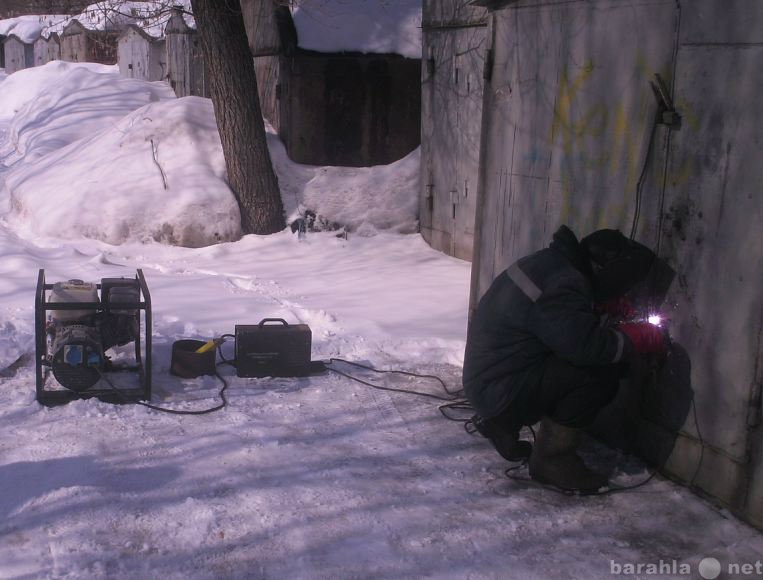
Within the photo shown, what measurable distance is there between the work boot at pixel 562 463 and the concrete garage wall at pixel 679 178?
1.57 ft

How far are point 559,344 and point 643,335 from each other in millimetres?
489

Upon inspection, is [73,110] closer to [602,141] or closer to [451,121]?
[451,121]

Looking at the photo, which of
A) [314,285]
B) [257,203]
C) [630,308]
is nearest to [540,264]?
[630,308]

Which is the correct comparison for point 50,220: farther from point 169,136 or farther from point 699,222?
point 699,222

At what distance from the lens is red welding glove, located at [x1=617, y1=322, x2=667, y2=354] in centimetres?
423

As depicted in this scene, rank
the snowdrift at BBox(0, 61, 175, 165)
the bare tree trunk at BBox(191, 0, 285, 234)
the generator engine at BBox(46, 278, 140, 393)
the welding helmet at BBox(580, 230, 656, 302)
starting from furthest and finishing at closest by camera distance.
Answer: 1. the snowdrift at BBox(0, 61, 175, 165)
2. the bare tree trunk at BBox(191, 0, 285, 234)
3. the generator engine at BBox(46, 278, 140, 393)
4. the welding helmet at BBox(580, 230, 656, 302)

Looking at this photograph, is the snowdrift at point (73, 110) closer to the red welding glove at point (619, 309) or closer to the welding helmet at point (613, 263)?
the red welding glove at point (619, 309)

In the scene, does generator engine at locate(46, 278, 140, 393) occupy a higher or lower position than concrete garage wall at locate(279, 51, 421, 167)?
lower

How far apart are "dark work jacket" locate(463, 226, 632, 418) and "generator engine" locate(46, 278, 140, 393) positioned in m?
2.27

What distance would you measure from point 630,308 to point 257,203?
688 cm

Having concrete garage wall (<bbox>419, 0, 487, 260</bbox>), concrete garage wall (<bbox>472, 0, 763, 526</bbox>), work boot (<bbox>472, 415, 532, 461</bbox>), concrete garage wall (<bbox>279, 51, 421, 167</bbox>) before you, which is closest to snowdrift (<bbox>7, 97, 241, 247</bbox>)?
concrete garage wall (<bbox>279, 51, 421, 167</bbox>)

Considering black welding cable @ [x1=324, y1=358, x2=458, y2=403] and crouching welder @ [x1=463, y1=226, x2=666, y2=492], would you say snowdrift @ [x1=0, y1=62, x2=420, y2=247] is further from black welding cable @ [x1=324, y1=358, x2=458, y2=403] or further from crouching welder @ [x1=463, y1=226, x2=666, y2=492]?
crouching welder @ [x1=463, y1=226, x2=666, y2=492]

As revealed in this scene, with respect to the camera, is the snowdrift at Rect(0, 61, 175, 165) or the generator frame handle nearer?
the generator frame handle

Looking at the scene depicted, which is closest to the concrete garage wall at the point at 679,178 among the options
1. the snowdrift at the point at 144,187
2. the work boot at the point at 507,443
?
the work boot at the point at 507,443
